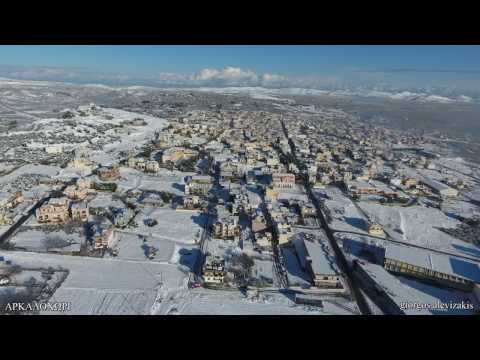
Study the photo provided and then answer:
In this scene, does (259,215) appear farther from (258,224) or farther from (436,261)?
(436,261)

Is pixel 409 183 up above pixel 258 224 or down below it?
above

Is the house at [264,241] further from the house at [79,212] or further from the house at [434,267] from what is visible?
the house at [79,212]

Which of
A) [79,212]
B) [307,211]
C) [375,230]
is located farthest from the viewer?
[307,211]

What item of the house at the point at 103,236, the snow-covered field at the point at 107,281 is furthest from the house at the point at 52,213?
the snow-covered field at the point at 107,281

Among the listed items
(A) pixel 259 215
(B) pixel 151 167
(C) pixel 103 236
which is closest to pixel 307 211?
(A) pixel 259 215

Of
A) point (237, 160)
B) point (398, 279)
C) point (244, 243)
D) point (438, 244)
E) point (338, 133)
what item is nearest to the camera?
point (398, 279)

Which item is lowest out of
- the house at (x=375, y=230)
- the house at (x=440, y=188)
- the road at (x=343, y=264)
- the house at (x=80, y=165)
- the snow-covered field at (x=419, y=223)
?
the house at (x=80, y=165)
